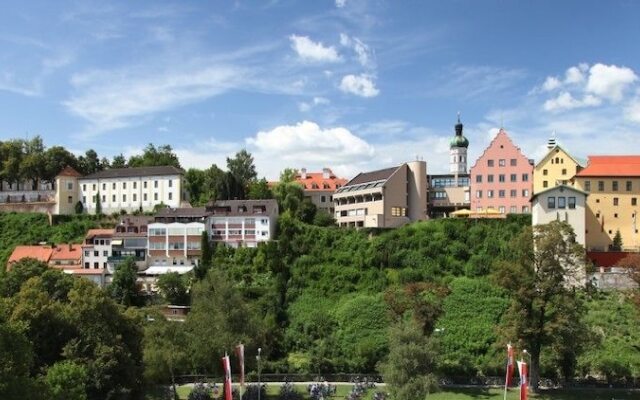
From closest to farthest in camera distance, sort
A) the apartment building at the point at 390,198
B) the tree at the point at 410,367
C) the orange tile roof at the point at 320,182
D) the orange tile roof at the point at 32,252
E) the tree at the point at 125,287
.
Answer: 1. the tree at the point at 410,367
2. the tree at the point at 125,287
3. the orange tile roof at the point at 32,252
4. the apartment building at the point at 390,198
5. the orange tile roof at the point at 320,182

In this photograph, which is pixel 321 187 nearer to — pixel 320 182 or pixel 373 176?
pixel 320 182

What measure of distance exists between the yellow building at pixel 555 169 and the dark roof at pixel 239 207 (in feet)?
88.8

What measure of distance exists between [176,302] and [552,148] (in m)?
39.4

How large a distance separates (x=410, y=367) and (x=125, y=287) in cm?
3479

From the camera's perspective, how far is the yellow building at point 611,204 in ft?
189

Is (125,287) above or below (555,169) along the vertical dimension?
below

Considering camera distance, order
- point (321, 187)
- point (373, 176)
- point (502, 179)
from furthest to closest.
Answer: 1. point (321, 187)
2. point (373, 176)
3. point (502, 179)

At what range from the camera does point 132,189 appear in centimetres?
7931

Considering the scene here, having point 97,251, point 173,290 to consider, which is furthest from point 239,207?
point 97,251

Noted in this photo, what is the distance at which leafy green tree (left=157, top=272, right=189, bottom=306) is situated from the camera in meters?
58.0

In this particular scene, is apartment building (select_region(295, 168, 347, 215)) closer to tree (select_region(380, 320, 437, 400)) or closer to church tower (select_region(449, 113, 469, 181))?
Result: church tower (select_region(449, 113, 469, 181))

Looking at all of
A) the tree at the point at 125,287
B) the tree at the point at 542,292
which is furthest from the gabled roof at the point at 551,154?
the tree at the point at 125,287

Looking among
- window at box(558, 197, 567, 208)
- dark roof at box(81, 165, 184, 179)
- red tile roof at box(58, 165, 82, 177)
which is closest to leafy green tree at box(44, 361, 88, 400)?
window at box(558, 197, 567, 208)

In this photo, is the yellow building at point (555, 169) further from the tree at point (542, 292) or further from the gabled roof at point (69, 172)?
the gabled roof at point (69, 172)
